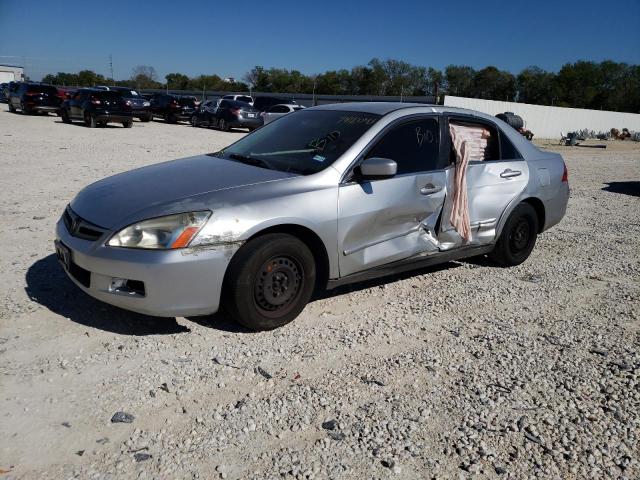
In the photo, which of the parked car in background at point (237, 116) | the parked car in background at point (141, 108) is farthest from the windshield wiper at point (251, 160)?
the parked car in background at point (141, 108)

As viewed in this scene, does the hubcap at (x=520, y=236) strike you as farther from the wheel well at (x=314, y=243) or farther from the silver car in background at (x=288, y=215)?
the wheel well at (x=314, y=243)

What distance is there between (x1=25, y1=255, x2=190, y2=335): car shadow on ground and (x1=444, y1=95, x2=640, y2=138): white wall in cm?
3063

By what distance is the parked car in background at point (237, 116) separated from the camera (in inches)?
950

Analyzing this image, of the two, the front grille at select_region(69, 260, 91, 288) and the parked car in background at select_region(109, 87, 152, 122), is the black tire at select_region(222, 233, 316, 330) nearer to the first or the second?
the front grille at select_region(69, 260, 91, 288)

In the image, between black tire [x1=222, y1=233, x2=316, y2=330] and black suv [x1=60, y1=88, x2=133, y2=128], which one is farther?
black suv [x1=60, y1=88, x2=133, y2=128]

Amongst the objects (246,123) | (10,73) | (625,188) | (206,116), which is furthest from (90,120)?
(10,73)

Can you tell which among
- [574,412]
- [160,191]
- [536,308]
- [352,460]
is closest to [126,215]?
[160,191]

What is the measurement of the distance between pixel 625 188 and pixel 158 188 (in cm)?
1145

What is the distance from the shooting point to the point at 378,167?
3.90 m

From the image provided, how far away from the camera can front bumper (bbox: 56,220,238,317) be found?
10.7ft

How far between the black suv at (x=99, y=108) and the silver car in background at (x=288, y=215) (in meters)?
18.6

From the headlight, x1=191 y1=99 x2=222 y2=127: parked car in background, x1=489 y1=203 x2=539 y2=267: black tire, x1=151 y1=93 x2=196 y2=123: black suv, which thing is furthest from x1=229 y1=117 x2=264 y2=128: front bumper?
the headlight

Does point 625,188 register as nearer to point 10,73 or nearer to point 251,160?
point 251,160

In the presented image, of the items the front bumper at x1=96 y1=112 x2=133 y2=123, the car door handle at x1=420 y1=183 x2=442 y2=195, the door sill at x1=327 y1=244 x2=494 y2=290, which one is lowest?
the door sill at x1=327 y1=244 x2=494 y2=290
